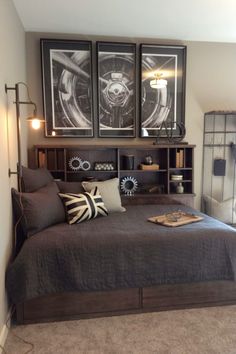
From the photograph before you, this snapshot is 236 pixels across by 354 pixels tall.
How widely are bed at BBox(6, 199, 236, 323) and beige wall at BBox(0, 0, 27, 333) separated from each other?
14 centimetres

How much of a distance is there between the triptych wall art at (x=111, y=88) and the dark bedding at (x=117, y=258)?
1681 millimetres

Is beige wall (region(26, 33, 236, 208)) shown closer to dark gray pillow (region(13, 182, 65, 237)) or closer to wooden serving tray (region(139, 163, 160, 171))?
wooden serving tray (region(139, 163, 160, 171))

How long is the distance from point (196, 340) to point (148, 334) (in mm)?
326

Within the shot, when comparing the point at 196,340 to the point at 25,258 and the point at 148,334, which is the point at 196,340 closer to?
the point at 148,334

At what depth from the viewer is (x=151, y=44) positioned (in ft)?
12.2

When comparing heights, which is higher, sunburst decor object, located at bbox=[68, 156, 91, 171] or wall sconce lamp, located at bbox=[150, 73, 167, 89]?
wall sconce lamp, located at bbox=[150, 73, 167, 89]

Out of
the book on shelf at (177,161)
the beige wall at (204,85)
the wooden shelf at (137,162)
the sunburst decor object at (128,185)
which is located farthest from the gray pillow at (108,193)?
the book on shelf at (177,161)

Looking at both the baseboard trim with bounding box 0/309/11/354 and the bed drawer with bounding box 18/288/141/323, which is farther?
the bed drawer with bounding box 18/288/141/323

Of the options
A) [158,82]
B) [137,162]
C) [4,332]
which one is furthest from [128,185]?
[4,332]

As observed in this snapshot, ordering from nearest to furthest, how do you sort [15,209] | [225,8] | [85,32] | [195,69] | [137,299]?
1. [137,299]
2. [15,209]
3. [225,8]
4. [85,32]
5. [195,69]

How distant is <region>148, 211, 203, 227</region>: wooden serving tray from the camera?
2.56 m

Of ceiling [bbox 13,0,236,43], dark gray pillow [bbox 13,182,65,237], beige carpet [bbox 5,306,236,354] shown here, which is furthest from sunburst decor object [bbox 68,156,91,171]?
beige carpet [bbox 5,306,236,354]

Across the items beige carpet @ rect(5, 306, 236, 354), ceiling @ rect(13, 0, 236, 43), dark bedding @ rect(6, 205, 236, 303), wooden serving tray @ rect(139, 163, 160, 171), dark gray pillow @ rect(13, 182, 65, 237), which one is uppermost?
ceiling @ rect(13, 0, 236, 43)

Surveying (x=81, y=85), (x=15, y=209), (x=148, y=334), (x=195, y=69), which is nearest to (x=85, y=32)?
(x=81, y=85)
